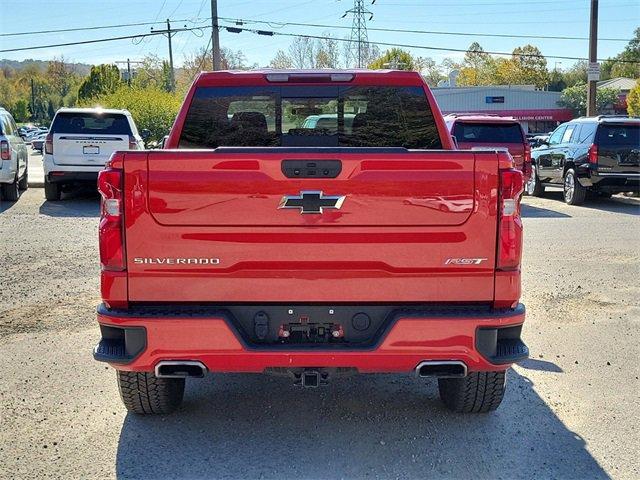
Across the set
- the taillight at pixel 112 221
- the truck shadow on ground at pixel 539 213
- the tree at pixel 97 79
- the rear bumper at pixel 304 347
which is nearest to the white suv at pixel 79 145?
the truck shadow on ground at pixel 539 213

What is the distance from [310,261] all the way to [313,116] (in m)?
1.98

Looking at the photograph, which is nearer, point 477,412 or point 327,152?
point 327,152

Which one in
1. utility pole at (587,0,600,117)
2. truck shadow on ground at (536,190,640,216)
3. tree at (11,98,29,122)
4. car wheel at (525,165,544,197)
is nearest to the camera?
truck shadow on ground at (536,190,640,216)

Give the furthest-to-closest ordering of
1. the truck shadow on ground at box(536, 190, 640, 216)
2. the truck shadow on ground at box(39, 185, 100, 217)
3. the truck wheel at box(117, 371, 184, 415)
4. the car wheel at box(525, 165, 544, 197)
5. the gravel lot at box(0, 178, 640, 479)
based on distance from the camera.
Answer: the car wheel at box(525, 165, 544, 197), the truck shadow on ground at box(536, 190, 640, 216), the truck shadow on ground at box(39, 185, 100, 217), the truck wheel at box(117, 371, 184, 415), the gravel lot at box(0, 178, 640, 479)

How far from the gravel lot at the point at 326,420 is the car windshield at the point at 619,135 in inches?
346

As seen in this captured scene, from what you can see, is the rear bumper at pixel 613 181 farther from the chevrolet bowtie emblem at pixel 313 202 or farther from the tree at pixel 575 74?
the tree at pixel 575 74

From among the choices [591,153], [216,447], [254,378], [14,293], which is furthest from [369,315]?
[591,153]

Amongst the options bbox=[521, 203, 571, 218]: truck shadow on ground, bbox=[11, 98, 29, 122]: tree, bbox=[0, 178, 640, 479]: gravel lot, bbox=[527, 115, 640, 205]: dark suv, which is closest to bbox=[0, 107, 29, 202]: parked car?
bbox=[0, 178, 640, 479]: gravel lot

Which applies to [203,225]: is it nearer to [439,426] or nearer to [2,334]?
[439,426]

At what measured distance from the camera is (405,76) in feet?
17.0

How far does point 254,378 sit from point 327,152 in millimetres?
2180

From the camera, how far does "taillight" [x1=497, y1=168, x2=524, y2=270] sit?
3615 mm

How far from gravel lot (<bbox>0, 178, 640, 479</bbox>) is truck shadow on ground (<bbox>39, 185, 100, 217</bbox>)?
6.92 m

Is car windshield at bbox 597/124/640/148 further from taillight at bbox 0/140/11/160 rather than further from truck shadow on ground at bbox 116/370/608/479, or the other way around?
taillight at bbox 0/140/11/160
